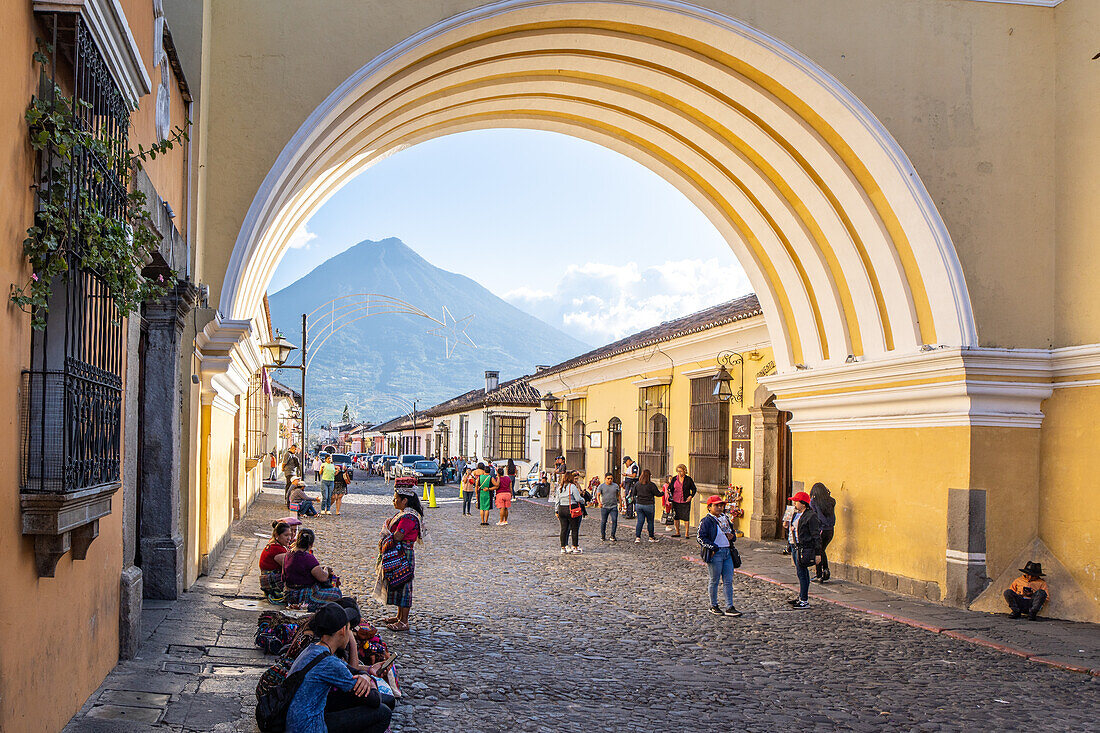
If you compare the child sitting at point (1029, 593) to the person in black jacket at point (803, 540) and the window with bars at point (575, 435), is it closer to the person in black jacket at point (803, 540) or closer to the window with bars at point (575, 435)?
the person in black jacket at point (803, 540)

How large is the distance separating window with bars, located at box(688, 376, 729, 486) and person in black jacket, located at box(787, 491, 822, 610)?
7394 mm

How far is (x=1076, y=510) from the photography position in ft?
33.0

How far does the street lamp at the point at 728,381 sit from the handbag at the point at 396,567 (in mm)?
9831

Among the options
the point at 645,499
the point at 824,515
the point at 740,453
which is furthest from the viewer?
the point at 740,453

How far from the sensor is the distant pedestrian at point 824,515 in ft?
39.5

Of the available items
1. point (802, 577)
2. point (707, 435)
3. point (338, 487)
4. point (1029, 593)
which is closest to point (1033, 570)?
point (1029, 593)

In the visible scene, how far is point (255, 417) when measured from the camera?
26.4 m

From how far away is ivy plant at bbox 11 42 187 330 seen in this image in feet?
12.9

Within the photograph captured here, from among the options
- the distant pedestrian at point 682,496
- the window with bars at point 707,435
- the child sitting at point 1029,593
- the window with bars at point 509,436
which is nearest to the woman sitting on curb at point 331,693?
the child sitting at point 1029,593

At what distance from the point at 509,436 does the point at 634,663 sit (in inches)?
1163

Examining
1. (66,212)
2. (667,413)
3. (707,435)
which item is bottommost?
(707,435)

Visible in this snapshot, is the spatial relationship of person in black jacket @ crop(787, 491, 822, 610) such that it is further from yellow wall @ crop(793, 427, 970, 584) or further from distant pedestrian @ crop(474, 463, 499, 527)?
distant pedestrian @ crop(474, 463, 499, 527)

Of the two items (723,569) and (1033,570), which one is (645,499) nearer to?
(723,569)

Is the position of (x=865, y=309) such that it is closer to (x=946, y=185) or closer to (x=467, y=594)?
(x=946, y=185)
